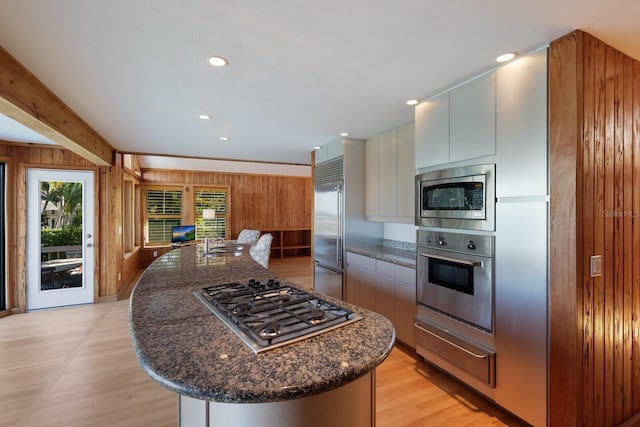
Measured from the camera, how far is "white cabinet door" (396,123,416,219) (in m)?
3.18

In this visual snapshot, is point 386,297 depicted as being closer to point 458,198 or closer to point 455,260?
point 455,260

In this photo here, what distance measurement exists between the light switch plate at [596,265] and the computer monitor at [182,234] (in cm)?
655

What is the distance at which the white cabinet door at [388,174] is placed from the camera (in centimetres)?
344

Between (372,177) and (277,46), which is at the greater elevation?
(277,46)

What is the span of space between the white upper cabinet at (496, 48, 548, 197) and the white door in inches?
207

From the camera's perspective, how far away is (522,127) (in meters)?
1.83

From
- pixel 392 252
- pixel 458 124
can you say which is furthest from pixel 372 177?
pixel 458 124

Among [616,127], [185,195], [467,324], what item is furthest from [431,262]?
[185,195]

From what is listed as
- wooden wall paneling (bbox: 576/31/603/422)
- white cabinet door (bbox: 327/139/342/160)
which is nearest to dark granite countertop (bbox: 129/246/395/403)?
wooden wall paneling (bbox: 576/31/603/422)

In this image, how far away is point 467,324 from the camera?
2.20 metres

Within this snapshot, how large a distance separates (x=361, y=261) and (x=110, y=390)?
2607 mm

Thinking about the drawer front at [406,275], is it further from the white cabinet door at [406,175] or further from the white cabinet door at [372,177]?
the white cabinet door at [372,177]

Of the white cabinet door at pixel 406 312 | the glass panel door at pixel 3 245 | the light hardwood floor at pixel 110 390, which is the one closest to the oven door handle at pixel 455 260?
the white cabinet door at pixel 406 312

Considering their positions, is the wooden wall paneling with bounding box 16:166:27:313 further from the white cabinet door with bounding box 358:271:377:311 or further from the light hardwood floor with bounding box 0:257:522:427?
the white cabinet door with bounding box 358:271:377:311
